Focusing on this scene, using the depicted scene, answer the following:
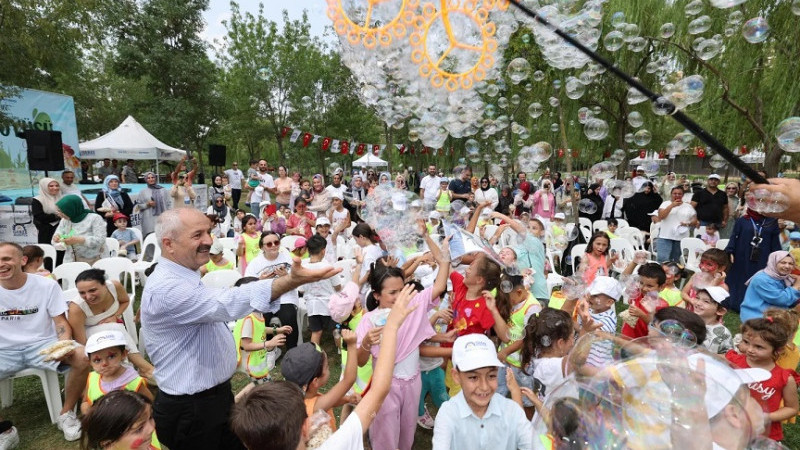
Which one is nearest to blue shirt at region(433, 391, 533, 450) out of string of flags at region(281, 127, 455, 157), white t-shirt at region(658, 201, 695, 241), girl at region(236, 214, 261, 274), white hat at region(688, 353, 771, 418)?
white hat at region(688, 353, 771, 418)

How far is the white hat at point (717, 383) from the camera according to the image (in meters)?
1.47

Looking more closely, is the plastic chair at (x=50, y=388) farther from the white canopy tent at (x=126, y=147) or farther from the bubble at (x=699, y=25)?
the white canopy tent at (x=126, y=147)

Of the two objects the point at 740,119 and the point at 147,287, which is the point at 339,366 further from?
the point at 740,119

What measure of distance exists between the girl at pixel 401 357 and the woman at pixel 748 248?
5.06 meters

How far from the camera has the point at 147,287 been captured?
2064 millimetres

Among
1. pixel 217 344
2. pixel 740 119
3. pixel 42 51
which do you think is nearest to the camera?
pixel 217 344

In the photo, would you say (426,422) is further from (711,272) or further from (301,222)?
(301,222)

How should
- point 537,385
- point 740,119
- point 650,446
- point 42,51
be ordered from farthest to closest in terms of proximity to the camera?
point 740,119
point 42,51
point 537,385
point 650,446

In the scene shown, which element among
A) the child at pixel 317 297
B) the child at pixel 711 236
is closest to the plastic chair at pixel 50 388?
the child at pixel 317 297

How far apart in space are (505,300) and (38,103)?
53.2 ft

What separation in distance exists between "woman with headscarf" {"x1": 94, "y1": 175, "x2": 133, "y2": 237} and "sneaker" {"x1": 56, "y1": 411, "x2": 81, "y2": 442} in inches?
214

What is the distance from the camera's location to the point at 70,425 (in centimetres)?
362

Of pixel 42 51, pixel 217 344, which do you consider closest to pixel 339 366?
pixel 217 344

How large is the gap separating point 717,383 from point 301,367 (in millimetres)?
1841
